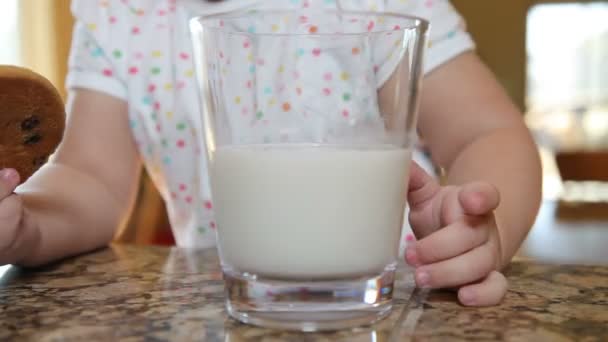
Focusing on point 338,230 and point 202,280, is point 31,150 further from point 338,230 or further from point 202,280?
point 338,230

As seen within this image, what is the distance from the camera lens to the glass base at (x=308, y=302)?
0.41 m

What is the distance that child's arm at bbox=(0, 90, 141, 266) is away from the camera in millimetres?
629

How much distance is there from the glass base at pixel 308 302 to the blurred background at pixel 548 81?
65.0 inches

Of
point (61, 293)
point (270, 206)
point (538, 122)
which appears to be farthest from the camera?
point (538, 122)

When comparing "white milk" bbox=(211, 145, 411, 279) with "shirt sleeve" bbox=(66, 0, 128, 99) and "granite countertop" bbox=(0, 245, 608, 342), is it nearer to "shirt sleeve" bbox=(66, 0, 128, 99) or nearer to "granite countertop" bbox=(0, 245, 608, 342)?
"granite countertop" bbox=(0, 245, 608, 342)

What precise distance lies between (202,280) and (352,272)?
0.64 feet

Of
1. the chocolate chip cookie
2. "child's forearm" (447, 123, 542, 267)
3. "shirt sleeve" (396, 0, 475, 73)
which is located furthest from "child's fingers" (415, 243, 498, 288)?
"shirt sleeve" (396, 0, 475, 73)

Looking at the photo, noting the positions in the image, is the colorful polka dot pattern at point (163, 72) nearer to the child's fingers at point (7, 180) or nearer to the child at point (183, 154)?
the child at point (183, 154)

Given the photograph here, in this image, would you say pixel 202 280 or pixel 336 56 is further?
pixel 202 280

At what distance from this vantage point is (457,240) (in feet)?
1.65

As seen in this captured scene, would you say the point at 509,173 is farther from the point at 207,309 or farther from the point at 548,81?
the point at 548,81

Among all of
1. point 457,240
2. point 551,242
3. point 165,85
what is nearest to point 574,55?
point 551,242

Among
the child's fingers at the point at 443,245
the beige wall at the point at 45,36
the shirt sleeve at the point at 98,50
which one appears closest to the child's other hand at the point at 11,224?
the child's fingers at the point at 443,245

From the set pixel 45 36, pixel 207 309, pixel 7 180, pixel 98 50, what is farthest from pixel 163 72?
pixel 45 36
